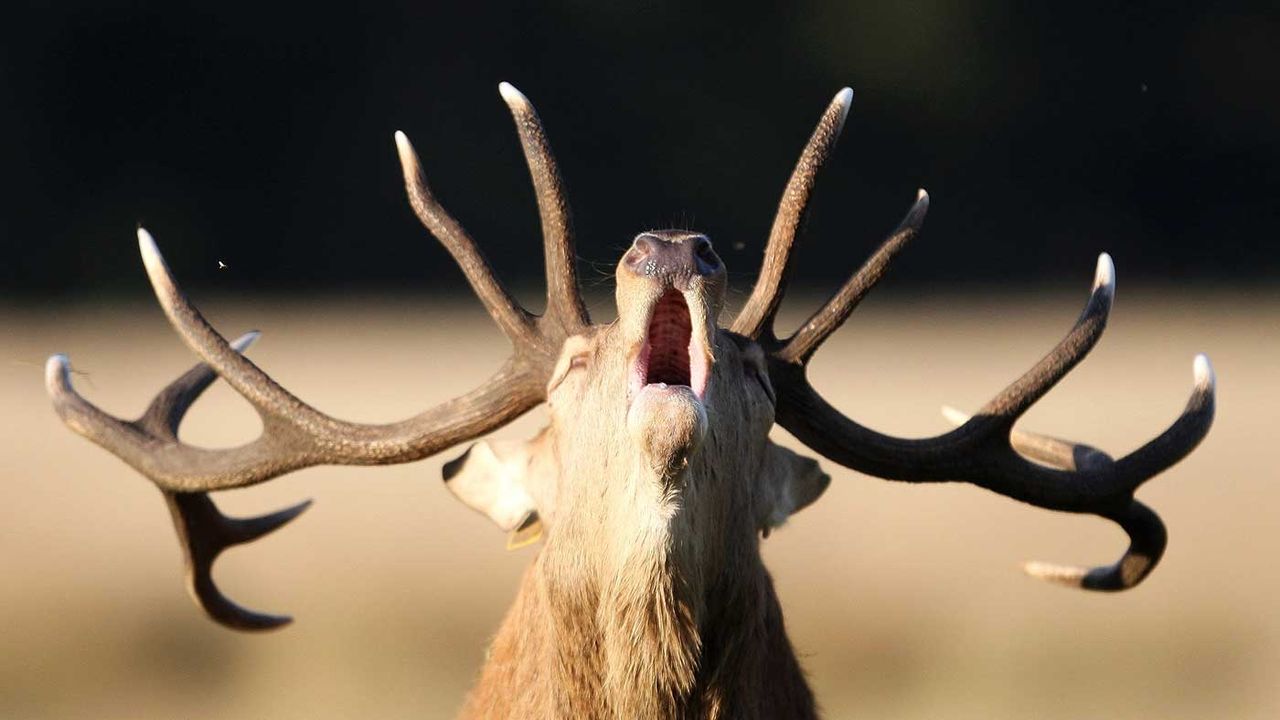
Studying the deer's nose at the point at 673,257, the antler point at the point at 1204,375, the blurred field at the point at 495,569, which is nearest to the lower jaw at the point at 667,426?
the deer's nose at the point at 673,257

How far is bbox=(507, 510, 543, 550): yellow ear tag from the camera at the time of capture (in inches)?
208

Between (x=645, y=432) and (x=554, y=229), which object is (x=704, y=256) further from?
(x=554, y=229)

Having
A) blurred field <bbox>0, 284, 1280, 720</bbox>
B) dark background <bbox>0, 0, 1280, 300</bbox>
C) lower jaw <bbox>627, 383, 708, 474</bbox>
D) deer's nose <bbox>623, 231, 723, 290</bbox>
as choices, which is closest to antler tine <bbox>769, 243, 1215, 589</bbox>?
deer's nose <bbox>623, 231, 723, 290</bbox>

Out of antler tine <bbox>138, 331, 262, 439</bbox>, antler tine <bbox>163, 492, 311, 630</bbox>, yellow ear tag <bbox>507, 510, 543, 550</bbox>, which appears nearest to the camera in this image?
yellow ear tag <bbox>507, 510, 543, 550</bbox>

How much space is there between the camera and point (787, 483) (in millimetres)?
5250

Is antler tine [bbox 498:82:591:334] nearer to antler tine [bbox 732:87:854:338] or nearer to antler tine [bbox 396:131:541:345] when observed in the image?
antler tine [bbox 396:131:541:345]

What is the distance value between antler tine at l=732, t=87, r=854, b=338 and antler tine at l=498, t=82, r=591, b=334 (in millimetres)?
408

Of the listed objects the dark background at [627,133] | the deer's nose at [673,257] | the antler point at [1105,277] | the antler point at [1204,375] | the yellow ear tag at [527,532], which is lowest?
the yellow ear tag at [527,532]

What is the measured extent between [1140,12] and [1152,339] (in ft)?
15.4

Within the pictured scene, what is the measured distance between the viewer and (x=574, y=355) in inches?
188

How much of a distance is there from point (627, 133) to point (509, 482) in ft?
43.0

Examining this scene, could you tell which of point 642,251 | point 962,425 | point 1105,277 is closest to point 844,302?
point 962,425

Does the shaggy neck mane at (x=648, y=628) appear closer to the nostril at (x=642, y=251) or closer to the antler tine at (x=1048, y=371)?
the nostril at (x=642, y=251)

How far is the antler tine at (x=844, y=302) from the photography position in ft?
17.0
